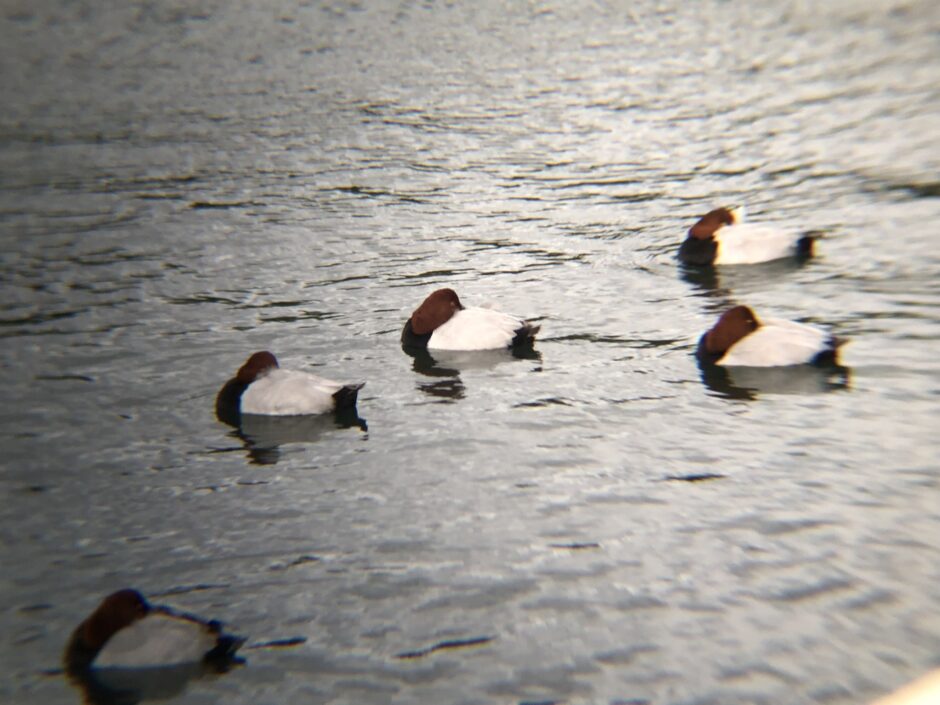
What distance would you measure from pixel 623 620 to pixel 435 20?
30626mm

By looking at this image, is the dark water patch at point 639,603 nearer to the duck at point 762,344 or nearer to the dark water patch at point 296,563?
the dark water patch at point 296,563

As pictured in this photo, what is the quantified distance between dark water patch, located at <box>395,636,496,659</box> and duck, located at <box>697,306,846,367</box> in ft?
16.1

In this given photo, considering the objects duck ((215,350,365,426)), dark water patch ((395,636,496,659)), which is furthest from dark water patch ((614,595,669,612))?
duck ((215,350,365,426))

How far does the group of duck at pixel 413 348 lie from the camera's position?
6480 mm

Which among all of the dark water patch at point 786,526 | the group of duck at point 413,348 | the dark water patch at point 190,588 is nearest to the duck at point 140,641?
the group of duck at point 413,348

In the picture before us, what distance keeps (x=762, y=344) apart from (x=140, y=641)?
625cm

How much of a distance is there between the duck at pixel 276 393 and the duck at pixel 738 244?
549 cm

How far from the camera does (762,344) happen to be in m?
10.7

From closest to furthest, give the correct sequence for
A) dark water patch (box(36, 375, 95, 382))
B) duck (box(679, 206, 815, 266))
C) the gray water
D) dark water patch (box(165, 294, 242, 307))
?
the gray water → dark water patch (box(36, 375, 95, 382)) → dark water patch (box(165, 294, 242, 307)) → duck (box(679, 206, 815, 266))

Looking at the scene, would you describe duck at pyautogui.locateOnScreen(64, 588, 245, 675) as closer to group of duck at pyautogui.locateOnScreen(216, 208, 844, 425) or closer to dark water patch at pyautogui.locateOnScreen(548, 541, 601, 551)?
dark water patch at pyautogui.locateOnScreen(548, 541, 601, 551)

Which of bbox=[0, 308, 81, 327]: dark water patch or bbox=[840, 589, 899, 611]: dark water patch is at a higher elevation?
bbox=[0, 308, 81, 327]: dark water patch

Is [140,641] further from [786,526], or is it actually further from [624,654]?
[786,526]

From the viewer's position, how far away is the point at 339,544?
25.4 feet

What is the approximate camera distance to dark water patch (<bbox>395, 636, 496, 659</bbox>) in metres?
6.42
